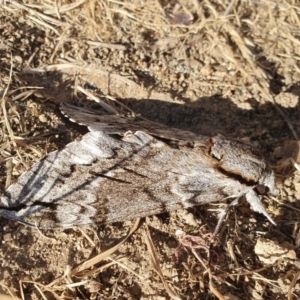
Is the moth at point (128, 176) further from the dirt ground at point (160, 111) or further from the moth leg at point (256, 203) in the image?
the dirt ground at point (160, 111)

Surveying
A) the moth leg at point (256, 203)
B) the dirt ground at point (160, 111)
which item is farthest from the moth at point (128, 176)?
the dirt ground at point (160, 111)

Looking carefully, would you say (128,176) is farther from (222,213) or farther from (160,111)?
(160,111)

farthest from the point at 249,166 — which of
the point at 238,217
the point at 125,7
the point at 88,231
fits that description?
the point at 125,7

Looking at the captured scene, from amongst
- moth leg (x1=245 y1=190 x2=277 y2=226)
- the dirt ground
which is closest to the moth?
moth leg (x1=245 y1=190 x2=277 y2=226)

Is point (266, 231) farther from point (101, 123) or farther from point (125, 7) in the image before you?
point (125, 7)

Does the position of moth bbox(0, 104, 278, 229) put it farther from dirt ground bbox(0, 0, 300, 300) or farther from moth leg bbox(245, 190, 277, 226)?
dirt ground bbox(0, 0, 300, 300)

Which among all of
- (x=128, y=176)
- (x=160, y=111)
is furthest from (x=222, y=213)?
(x=160, y=111)

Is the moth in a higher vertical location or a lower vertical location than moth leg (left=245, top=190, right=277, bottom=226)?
higher

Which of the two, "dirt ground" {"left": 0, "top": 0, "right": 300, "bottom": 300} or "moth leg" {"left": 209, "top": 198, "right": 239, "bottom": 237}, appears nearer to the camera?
"dirt ground" {"left": 0, "top": 0, "right": 300, "bottom": 300}
